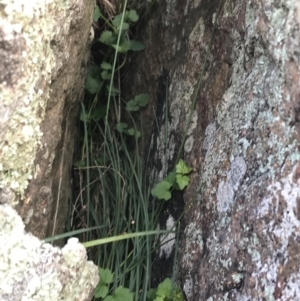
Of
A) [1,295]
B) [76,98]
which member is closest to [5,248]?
[1,295]

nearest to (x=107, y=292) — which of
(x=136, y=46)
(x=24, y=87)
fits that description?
(x=24, y=87)

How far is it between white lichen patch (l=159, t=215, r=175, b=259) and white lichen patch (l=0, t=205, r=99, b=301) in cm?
33

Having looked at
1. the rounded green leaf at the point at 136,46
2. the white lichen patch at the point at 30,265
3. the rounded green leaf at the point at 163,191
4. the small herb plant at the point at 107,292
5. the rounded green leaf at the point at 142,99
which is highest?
the rounded green leaf at the point at 136,46

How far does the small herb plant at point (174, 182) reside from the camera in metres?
1.03

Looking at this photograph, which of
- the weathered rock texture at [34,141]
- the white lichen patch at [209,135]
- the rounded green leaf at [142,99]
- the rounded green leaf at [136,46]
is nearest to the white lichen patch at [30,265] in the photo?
the weathered rock texture at [34,141]

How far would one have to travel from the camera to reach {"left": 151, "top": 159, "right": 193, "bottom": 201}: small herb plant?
3.37 ft

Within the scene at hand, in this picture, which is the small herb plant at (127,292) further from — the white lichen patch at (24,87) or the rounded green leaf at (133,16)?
the rounded green leaf at (133,16)

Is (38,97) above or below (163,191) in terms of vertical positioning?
above

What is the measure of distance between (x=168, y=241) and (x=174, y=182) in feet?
0.47

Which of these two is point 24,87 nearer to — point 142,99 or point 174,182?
point 174,182

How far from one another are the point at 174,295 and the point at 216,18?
639mm

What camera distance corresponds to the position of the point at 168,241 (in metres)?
1.06

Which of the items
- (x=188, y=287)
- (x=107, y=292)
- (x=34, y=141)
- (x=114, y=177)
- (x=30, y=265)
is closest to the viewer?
(x=30, y=265)

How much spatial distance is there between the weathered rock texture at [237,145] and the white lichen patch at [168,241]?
0.09 ft
